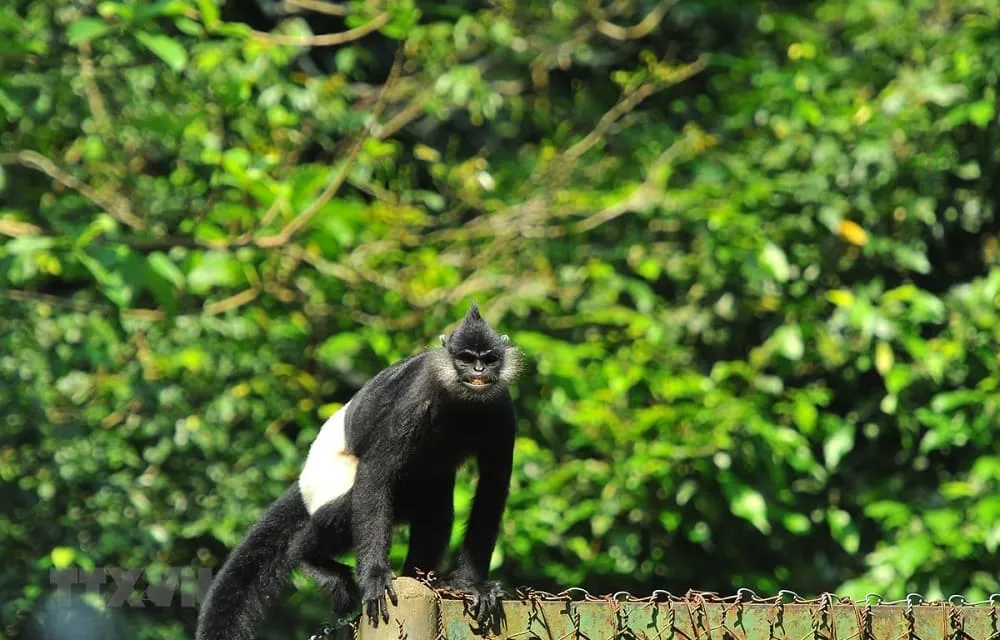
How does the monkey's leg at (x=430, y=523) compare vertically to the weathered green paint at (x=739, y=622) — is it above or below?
below

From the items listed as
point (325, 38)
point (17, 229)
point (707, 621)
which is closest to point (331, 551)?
point (707, 621)

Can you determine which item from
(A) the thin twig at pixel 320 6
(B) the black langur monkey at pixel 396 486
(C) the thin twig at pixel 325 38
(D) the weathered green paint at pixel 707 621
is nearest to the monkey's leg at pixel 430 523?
(B) the black langur monkey at pixel 396 486

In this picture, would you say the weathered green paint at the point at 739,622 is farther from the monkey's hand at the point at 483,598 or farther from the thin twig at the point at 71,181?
the thin twig at the point at 71,181

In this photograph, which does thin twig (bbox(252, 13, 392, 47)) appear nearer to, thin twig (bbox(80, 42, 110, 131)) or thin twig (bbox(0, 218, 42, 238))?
thin twig (bbox(80, 42, 110, 131))

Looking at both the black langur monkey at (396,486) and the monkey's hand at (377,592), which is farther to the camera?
the black langur monkey at (396,486)

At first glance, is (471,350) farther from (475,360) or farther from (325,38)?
(325,38)

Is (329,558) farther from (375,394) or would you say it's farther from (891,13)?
(891,13)

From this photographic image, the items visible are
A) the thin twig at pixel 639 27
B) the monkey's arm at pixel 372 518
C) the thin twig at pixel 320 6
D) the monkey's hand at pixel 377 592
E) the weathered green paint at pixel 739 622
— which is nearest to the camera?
the weathered green paint at pixel 739 622

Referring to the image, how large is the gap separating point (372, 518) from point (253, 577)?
66 centimetres

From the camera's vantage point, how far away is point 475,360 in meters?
4.37

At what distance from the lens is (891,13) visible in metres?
7.78

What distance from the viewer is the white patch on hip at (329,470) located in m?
4.55

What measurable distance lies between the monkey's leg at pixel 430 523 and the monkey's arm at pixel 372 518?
1.24 ft

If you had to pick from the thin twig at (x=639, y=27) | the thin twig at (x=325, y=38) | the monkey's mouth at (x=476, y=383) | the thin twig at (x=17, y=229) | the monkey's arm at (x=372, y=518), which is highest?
the thin twig at (x=639, y=27)
